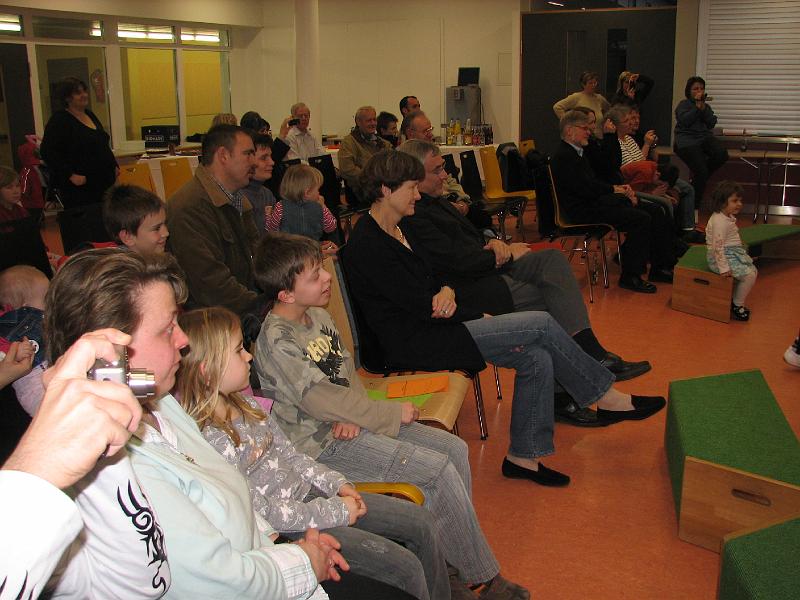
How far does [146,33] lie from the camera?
1223cm

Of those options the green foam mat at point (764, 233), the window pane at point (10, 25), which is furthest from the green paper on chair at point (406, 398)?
the window pane at point (10, 25)

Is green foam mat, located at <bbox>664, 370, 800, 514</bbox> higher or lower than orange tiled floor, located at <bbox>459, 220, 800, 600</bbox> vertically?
higher

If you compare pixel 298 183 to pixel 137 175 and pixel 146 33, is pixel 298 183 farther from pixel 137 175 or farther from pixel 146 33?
pixel 146 33

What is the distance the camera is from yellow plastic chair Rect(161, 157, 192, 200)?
24.2 ft

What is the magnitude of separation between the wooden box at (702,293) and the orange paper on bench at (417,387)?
10.0 feet

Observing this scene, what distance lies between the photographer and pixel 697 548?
2861 millimetres

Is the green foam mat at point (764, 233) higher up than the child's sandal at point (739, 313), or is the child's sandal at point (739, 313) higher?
the green foam mat at point (764, 233)

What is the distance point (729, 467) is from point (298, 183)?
3.35 metres

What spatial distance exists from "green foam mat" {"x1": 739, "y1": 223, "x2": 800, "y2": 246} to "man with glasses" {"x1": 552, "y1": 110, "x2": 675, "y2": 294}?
3.00 ft

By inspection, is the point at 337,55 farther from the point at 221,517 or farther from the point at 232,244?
the point at 221,517

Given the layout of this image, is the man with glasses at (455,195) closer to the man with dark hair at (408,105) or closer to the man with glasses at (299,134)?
the man with glasses at (299,134)

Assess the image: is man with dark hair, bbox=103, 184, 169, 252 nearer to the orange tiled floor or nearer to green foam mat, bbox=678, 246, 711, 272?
the orange tiled floor

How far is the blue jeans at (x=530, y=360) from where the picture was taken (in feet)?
10.8

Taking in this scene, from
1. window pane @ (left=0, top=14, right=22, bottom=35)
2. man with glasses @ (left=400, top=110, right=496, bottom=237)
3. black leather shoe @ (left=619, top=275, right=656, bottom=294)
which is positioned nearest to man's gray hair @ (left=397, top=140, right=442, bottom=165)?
man with glasses @ (left=400, top=110, right=496, bottom=237)
